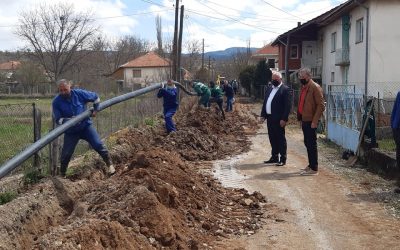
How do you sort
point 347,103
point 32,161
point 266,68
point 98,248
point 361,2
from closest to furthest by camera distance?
1. point 98,248
2. point 32,161
3. point 347,103
4. point 361,2
5. point 266,68

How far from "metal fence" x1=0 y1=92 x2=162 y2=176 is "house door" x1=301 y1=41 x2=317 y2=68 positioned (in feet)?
89.3

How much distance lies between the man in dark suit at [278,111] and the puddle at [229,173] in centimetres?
102

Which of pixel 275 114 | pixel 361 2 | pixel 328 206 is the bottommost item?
pixel 328 206

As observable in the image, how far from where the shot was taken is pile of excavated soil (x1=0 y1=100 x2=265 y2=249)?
5.00 m

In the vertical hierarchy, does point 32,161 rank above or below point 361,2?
below

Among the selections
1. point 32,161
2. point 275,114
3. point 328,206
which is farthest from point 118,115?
point 328,206

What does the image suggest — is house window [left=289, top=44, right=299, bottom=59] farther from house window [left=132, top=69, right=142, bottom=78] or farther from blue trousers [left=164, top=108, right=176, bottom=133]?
house window [left=132, top=69, right=142, bottom=78]

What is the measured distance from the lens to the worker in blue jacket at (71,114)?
8.11 metres

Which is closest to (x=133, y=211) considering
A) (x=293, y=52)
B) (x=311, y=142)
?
(x=311, y=142)

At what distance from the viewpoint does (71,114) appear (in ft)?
26.8

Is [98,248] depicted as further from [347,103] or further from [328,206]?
[347,103]

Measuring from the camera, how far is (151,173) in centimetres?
762

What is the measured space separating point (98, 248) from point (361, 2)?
27.2 meters

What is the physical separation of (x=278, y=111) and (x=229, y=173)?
1.61 m
